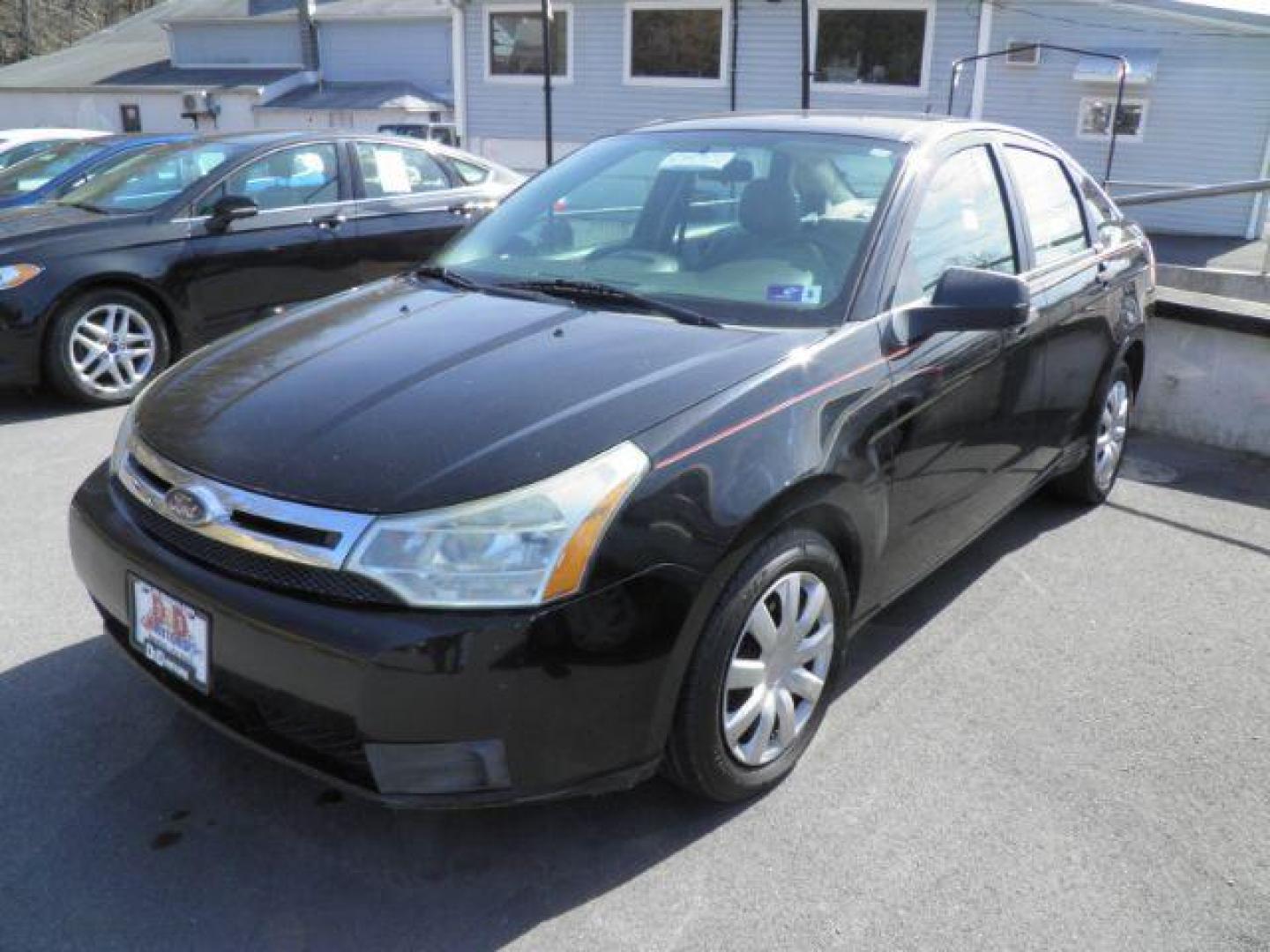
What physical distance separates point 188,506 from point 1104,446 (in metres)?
3.83

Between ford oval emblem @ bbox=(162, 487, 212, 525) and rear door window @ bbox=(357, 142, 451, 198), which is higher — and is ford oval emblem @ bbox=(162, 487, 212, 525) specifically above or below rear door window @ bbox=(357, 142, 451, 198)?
below

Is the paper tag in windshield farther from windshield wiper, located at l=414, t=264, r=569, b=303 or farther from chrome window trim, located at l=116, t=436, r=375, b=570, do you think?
chrome window trim, located at l=116, t=436, r=375, b=570

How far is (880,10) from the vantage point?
63.4ft

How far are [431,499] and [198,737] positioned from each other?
123cm

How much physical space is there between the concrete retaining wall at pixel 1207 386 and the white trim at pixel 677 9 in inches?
637

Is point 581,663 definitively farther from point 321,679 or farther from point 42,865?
point 42,865

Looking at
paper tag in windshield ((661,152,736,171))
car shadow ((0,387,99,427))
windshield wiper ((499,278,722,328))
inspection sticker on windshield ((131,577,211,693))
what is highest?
paper tag in windshield ((661,152,736,171))

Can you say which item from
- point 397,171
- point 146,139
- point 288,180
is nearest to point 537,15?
point 146,139

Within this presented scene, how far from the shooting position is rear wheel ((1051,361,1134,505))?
448 cm

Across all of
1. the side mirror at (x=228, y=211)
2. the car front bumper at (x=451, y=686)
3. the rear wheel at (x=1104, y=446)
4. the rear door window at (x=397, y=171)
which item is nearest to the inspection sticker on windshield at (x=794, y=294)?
the car front bumper at (x=451, y=686)

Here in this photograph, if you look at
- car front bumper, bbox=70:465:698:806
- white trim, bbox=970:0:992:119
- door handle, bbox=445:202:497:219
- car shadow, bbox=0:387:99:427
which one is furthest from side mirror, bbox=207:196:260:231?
white trim, bbox=970:0:992:119

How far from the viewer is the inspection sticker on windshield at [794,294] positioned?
288 centimetres

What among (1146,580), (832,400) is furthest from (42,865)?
(1146,580)

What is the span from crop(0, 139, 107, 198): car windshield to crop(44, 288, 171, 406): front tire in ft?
9.23
